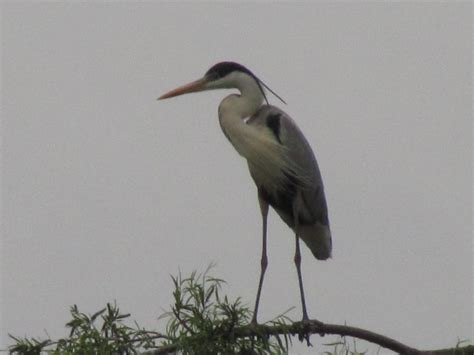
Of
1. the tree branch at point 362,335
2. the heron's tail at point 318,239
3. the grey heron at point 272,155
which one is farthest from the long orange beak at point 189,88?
the tree branch at point 362,335

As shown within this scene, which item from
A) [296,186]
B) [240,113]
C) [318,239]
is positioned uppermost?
[240,113]

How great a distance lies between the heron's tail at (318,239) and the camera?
5.85 m

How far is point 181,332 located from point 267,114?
2.22 meters

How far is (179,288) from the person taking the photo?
3875mm

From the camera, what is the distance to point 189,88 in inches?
230

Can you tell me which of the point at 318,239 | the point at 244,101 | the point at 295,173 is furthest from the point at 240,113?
the point at 318,239

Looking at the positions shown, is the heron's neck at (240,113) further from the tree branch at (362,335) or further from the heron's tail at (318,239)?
the tree branch at (362,335)

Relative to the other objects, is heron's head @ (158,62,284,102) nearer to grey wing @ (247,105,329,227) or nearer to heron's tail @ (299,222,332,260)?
grey wing @ (247,105,329,227)

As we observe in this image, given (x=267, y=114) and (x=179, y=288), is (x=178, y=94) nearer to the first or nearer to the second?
(x=267, y=114)

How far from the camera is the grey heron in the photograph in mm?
5505

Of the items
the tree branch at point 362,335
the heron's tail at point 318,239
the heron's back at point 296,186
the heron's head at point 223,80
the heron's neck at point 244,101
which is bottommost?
the tree branch at point 362,335

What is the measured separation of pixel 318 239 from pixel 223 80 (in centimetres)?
105

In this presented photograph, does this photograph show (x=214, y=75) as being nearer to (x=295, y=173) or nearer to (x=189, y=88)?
(x=189, y=88)

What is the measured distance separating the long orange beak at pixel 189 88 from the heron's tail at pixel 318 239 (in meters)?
0.99
